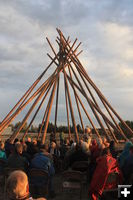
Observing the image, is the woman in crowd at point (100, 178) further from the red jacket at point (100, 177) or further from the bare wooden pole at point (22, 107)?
the bare wooden pole at point (22, 107)

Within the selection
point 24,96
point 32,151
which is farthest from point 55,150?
point 24,96

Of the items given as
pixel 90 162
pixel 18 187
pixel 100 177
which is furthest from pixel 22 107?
pixel 18 187

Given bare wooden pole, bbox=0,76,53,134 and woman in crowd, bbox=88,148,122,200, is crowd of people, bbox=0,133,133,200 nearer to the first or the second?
woman in crowd, bbox=88,148,122,200

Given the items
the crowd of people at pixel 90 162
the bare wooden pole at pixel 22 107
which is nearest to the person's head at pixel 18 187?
the crowd of people at pixel 90 162

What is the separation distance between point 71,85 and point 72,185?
22.6 feet

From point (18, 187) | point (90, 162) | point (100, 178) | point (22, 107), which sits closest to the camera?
point (18, 187)

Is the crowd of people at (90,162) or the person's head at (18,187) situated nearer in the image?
the person's head at (18,187)

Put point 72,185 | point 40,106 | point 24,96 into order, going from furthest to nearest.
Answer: point 40,106 < point 24,96 < point 72,185

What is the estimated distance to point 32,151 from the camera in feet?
26.2

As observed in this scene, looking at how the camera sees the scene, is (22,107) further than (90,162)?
Yes

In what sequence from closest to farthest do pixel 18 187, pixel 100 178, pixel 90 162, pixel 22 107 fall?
1. pixel 18 187
2. pixel 100 178
3. pixel 90 162
4. pixel 22 107

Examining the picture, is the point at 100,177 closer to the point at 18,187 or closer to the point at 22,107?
the point at 18,187

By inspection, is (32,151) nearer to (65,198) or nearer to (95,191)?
(65,198)

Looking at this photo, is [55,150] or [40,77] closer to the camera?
[55,150]
